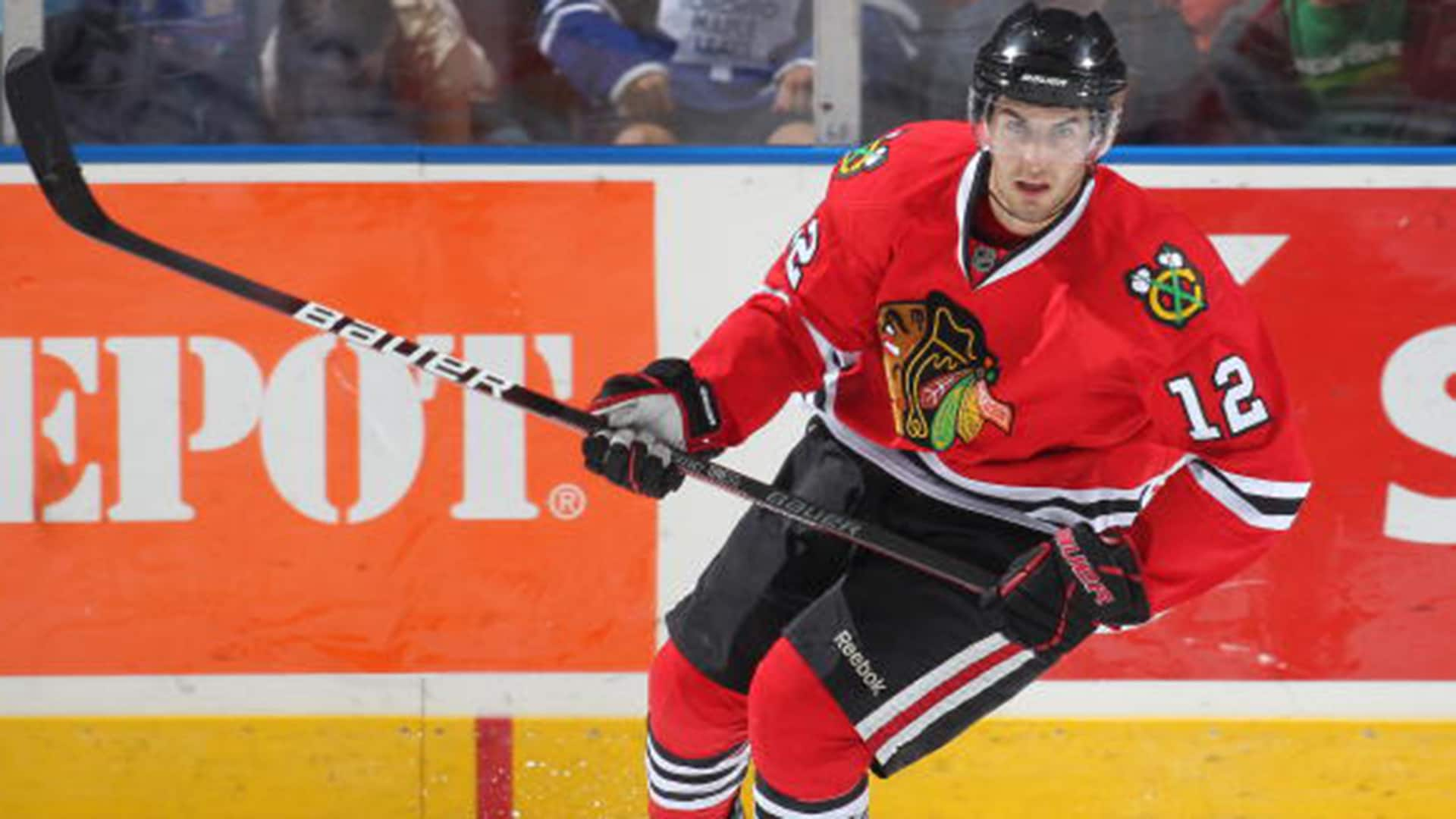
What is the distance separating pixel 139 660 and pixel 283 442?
39cm

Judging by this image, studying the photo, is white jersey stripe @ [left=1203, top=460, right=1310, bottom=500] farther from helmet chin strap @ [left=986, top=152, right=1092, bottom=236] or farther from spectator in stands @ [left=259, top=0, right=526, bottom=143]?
spectator in stands @ [left=259, top=0, right=526, bottom=143]

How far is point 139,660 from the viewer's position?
3.32m

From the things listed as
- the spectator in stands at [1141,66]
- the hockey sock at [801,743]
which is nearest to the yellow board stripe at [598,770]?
the hockey sock at [801,743]

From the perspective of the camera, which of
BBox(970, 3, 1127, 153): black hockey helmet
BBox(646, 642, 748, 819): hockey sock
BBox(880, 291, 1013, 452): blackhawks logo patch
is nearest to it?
BBox(970, 3, 1127, 153): black hockey helmet

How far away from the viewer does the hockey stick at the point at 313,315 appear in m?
2.67

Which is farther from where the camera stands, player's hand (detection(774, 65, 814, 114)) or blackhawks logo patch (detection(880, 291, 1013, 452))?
player's hand (detection(774, 65, 814, 114))

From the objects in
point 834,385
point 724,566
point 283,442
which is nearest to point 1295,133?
point 834,385

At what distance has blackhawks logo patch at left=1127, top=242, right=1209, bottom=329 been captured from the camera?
2477mm

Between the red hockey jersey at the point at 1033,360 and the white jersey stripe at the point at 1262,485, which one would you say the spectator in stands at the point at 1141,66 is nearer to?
the red hockey jersey at the point at 1033,360

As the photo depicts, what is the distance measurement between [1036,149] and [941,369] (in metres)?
0.29

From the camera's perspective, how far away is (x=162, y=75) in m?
3.33

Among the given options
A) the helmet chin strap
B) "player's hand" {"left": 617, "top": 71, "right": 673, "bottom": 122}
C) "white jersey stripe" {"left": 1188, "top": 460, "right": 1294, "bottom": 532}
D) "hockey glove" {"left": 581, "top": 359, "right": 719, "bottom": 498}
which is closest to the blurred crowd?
"player's hand" {"left": 617, "top": 71, "right": 673, "bottom": 122}

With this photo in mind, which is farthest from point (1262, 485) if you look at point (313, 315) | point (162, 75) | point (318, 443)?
point (162, 75)

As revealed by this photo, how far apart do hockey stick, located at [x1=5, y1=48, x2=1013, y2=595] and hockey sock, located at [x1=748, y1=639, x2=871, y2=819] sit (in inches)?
6.9
